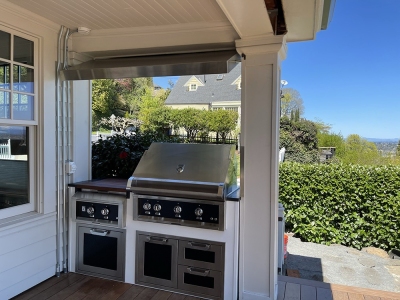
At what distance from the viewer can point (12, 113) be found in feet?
8.23

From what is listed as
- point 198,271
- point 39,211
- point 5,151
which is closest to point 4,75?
point 5,151

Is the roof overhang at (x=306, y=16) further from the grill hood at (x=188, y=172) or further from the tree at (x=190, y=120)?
the tree at (x=190, y=120)

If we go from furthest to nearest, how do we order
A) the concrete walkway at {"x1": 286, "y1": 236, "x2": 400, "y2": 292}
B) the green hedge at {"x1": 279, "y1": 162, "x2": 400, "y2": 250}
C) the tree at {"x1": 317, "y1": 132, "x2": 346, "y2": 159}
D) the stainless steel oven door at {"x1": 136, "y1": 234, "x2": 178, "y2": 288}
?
the tree at {"x1": 317, "y1": 132, "x2": 346, "y2": 159}, the green hedge at {"x1": 279, "y1": 162, "x2": 400, "y2": 250}, the concrete walkway at {"x1": 286, "y1": 236, "x2": 400, "y2": 292}, the stainless steel oven door at {"x1": 136, "y1": 234, "x2": 178, "y2": 288}

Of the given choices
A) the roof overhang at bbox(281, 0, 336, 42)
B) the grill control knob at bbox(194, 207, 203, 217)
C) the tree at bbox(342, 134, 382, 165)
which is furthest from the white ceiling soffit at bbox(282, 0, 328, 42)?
the tree at bbox(342, 134, 382, 165)

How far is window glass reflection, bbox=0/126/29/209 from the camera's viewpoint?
253 centimetres

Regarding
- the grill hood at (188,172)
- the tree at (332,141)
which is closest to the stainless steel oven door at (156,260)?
the grill hood at (188,172)

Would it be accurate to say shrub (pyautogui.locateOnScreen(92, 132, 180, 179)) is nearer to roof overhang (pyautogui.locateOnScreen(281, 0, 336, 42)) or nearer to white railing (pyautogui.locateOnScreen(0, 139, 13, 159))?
white railing (pyautogui.locateOnScreen(0, 139, 13, 159))

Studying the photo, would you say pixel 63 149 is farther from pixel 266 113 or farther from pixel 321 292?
pixel 321 292

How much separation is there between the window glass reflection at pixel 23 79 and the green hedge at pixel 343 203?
12.8 ft

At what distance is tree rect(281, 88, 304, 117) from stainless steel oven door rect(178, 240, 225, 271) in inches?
338

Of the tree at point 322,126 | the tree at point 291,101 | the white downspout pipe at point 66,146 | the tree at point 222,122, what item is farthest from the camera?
the tree at point 291,101

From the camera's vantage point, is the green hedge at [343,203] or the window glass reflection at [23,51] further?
the green hedge at [343,203]

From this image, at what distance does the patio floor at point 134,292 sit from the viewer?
102 inches

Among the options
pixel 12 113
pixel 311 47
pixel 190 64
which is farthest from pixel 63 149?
pixel 311 47
